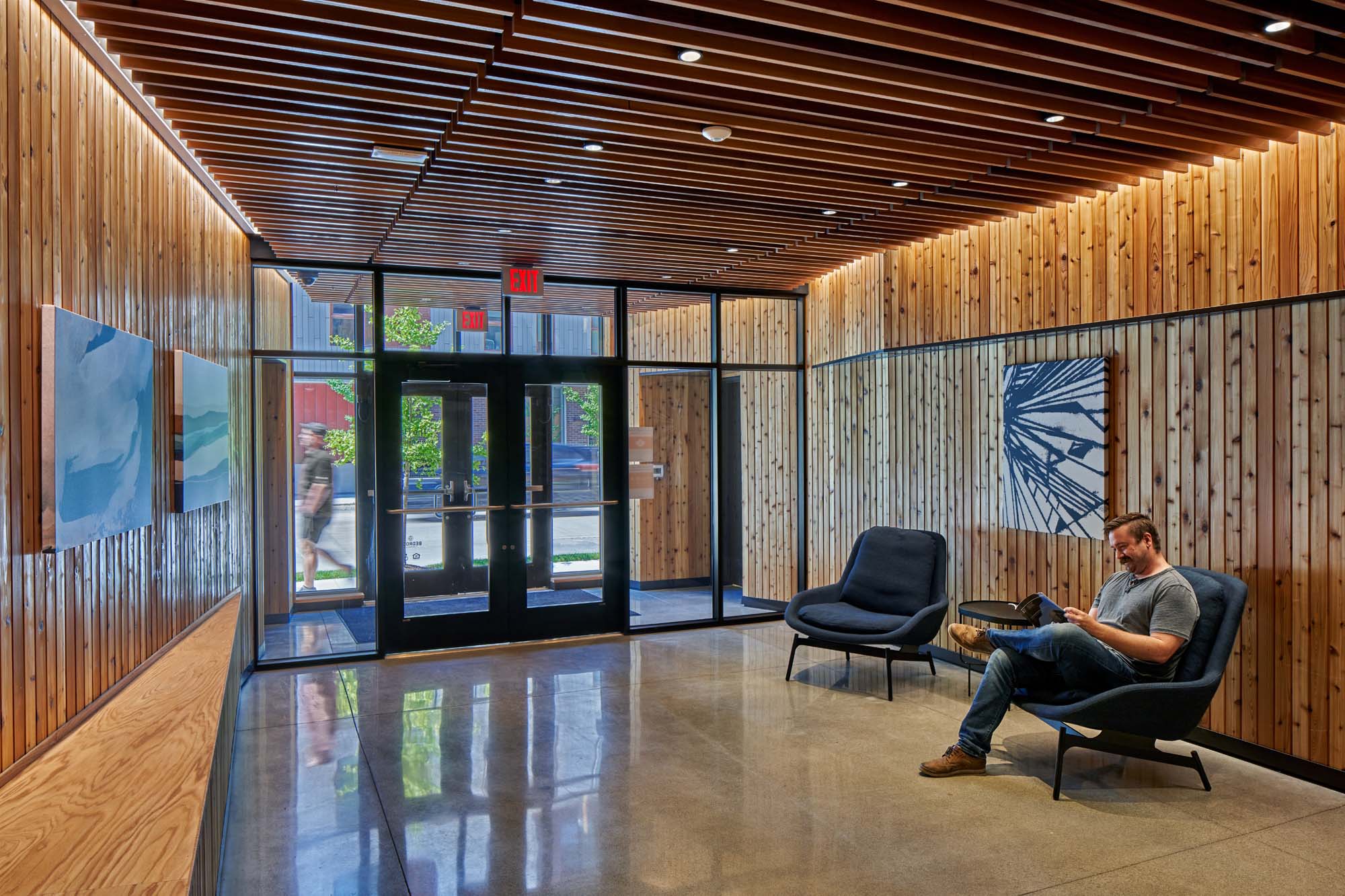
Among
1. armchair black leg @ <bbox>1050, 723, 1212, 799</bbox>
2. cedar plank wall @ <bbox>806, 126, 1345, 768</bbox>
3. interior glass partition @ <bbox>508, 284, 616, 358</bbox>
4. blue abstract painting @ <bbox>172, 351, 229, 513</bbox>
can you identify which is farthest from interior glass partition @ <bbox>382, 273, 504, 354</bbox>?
armchair black leg @ <bbox>1050, 723, 1212, 799</bbox>

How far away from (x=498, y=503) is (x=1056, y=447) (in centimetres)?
411

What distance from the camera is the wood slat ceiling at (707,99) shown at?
2979mm

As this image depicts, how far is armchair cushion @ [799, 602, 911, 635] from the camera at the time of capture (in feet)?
18.5

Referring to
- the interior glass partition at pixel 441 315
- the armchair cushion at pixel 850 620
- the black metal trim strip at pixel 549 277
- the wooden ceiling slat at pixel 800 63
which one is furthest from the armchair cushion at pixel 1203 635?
the interior glass partition at pixel 441 315

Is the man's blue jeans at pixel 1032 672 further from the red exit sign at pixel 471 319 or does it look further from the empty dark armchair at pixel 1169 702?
the red exit sign at pixel 471 319

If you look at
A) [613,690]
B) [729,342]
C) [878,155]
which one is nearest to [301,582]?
[613,690]

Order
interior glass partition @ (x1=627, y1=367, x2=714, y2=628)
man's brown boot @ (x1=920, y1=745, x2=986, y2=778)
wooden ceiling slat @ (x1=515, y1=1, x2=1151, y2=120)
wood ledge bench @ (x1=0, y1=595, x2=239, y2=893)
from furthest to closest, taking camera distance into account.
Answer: interior glass partition @ (x1=627, y1=367, x2=714, y2=628)
man's brown boot @ (x1=920, y1=745, x2=986, y2=778)
wooden ceiling slat @ (x1=515, y1=1, x2=1151, y2=120)
wood ledge bench @ (x1=0, y1=595, x2=239, y2=893)

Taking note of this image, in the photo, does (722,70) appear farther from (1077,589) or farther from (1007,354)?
(1077,589)

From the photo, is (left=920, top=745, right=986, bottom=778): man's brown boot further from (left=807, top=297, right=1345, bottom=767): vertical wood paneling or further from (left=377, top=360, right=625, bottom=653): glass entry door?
(left=377, top=360, right=625, bottom=653): glass entry door

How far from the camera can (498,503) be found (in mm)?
7074

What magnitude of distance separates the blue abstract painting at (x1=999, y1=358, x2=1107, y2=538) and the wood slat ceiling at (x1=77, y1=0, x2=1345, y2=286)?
1083 millimetres

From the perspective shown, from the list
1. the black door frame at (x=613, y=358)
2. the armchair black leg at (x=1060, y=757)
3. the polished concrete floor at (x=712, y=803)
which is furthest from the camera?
the black door frame at (x=613, y=358)

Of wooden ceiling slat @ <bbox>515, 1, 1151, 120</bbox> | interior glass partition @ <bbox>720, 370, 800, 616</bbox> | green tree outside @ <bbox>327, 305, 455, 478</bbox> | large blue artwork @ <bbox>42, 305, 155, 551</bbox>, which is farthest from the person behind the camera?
interior glass partition @ <bbox>720, 370, 800, 616</bbox>

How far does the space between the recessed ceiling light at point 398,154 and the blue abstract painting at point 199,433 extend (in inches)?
51.3
